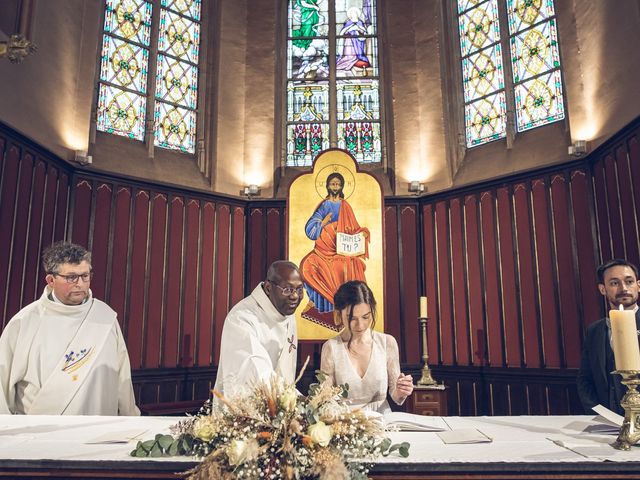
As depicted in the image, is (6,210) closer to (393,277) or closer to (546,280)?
(393,277)

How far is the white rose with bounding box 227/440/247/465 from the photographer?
1510 millimetres

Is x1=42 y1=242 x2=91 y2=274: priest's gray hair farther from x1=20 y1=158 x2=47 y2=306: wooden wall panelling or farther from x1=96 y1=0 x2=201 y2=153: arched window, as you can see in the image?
x1=96 y1=0 x2=201 y2=153: arched window

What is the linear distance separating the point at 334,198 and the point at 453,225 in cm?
191

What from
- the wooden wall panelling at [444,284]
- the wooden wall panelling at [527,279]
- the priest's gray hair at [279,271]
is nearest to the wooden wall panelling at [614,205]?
the wooden wall panelling at [527,279]

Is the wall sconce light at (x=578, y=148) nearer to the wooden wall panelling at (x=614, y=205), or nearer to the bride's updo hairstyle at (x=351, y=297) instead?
the wooden wall panelling at (x=614, y=205)

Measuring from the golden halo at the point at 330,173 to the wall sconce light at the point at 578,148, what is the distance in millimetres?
2775

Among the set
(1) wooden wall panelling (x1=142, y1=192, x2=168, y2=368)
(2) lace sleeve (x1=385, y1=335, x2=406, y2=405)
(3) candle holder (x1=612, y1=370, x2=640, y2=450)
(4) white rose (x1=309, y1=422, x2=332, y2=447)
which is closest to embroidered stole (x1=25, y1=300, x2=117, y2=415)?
(2) lace sleeve (x1=385, y1=335, x2=406, y2=405)

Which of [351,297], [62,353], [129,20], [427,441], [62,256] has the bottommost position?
[427,441]

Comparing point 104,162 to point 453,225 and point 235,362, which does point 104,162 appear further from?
point 235,362

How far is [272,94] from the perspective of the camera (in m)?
8.88

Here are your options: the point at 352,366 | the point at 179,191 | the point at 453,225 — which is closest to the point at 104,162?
the point at 179,191

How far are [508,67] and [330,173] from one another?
3332 millimetres

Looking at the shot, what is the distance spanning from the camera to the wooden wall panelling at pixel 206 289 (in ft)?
24.8

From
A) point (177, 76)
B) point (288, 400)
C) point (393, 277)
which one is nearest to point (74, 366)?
point (288, 400)
